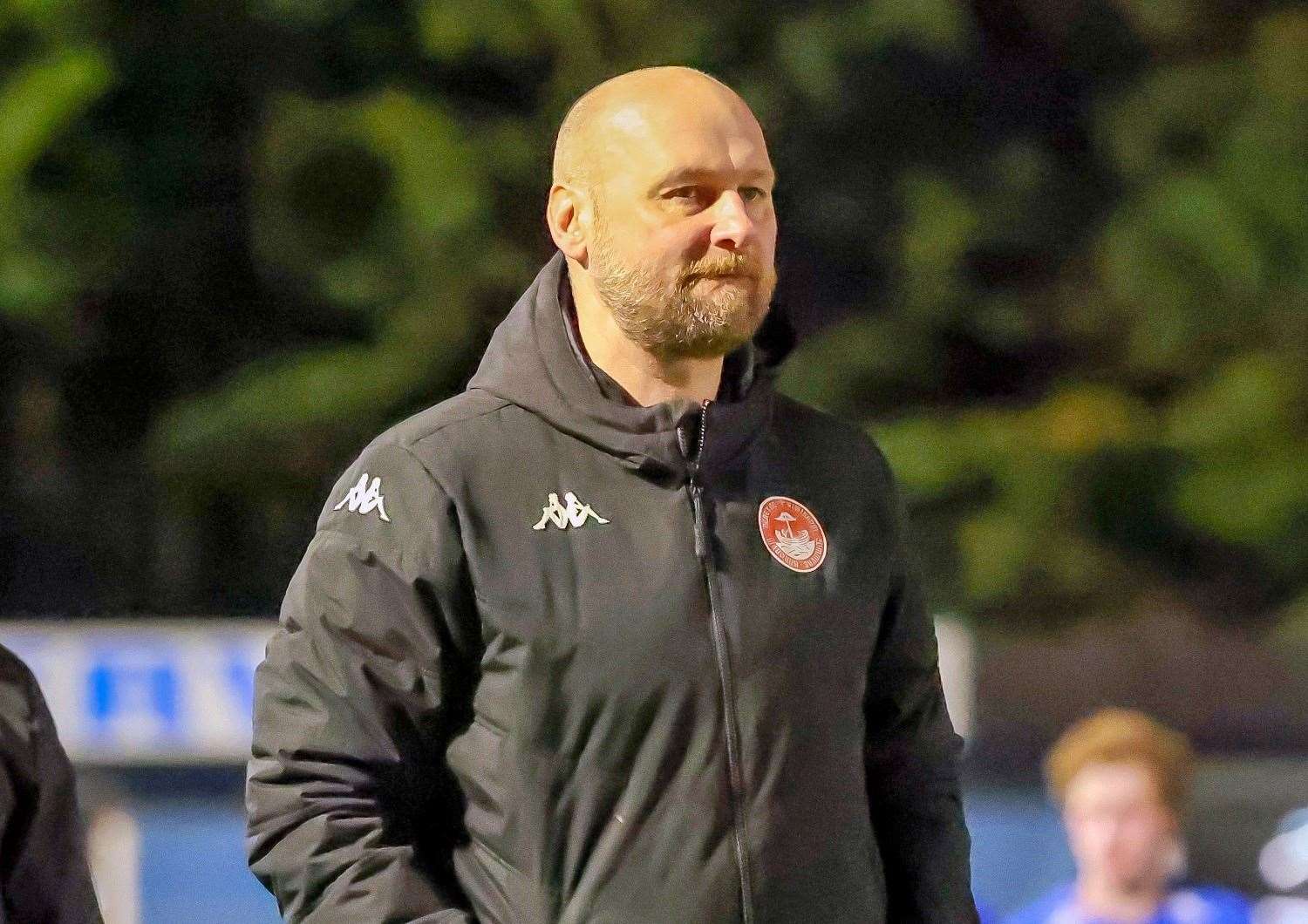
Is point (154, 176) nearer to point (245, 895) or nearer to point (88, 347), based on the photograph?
point (88, 347)

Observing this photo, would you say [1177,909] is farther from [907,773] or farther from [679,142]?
[679,142]

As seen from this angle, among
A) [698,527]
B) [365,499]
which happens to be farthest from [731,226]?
[365,499]

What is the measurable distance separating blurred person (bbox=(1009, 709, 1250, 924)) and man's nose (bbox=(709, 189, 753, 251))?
2174mm

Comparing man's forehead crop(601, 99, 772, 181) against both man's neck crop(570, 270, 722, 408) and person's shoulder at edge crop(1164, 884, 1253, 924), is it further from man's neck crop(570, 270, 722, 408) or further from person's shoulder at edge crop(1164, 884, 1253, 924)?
person's shoulder at edge crop(1164, 884, 1253, 924)

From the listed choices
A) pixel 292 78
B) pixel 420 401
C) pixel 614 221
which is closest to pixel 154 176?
pixel 292 78

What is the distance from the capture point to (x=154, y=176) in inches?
154

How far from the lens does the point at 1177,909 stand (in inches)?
142

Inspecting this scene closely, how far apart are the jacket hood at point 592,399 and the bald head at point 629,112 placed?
0.35 ft

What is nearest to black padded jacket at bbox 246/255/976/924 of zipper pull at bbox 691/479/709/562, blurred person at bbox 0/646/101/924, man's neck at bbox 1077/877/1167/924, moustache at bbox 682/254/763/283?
zipper pull at bbox 691/479/709/562

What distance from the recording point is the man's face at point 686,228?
1740mm

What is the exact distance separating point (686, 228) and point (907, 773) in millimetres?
515

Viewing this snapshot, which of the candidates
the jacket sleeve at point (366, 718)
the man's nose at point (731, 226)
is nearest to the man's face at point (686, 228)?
the man's nose at point (731, 226)

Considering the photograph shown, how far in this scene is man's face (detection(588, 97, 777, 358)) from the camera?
174 centimetres

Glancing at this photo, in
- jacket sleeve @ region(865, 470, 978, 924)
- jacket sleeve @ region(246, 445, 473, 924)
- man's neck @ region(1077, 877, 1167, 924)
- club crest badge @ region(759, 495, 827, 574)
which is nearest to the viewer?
jacket sleeve @ region(246, 445, 473, 924)
